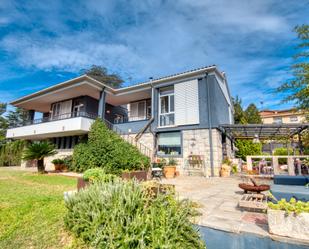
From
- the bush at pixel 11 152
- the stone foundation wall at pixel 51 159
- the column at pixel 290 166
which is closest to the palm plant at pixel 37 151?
the stone foundation wall at pixel 51 159

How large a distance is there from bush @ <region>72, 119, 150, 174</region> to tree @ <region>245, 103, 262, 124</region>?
19.9 meters

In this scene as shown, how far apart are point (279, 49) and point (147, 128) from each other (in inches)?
433

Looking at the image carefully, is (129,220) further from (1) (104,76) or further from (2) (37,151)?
(1) (104,76)

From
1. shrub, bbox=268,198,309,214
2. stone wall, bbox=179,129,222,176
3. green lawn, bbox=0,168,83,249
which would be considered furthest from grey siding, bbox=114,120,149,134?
shrub, bbox=268,198,309,214

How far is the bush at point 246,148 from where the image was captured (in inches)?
667

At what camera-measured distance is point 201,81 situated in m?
12.0

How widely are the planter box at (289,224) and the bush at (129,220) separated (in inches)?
Answer: 54.2

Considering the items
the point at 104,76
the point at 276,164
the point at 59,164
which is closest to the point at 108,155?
the point at 59,164

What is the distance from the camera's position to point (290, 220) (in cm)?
287

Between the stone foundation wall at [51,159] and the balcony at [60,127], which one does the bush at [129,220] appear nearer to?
the balcony at [60,127]

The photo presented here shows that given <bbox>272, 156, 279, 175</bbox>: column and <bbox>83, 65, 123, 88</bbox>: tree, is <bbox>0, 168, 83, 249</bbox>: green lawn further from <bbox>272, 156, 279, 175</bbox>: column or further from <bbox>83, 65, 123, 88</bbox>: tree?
<bbox>83, 65, 123, 88</bbox>: tree

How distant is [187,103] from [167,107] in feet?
6.10

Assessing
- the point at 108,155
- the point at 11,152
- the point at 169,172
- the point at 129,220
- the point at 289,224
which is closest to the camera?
the point at 129,220

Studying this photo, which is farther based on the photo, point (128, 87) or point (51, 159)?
point (51, 159)
